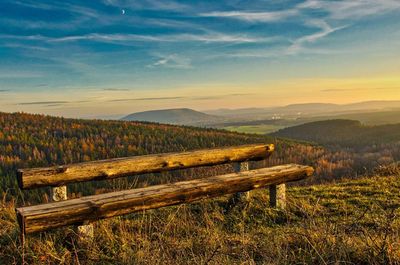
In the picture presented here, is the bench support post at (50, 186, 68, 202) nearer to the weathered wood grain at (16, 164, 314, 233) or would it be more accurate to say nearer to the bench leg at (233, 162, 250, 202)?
the weathered wood grain at (16, 164, 314, 233)

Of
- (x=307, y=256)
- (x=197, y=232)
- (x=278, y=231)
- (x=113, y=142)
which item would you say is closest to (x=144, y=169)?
(x=197, y=232)

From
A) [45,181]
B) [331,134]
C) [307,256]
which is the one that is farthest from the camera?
[331,134]

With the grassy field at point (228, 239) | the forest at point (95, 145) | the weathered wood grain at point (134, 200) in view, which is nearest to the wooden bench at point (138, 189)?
the weathered wood grain at point (134, 200)

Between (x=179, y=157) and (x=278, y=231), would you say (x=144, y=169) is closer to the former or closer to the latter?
(x=179, y=157)

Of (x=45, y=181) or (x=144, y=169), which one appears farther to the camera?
(x=144, y=169)

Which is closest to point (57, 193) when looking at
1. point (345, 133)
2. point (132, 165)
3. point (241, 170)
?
point (132, 165)

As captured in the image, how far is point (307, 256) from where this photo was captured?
3.83m

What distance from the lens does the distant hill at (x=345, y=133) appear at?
215 feet

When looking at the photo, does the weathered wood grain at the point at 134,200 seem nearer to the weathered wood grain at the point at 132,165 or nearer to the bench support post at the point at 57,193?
the weathered wood grain at the point at 132,165

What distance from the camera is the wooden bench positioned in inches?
154

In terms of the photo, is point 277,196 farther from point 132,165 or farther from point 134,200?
point 134,200

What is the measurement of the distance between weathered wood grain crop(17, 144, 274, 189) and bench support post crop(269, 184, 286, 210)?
740 mm

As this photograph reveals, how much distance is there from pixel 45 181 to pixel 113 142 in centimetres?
2176

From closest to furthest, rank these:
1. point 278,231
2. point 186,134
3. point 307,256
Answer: point 307,256 < point 278,231 < point 186,134
